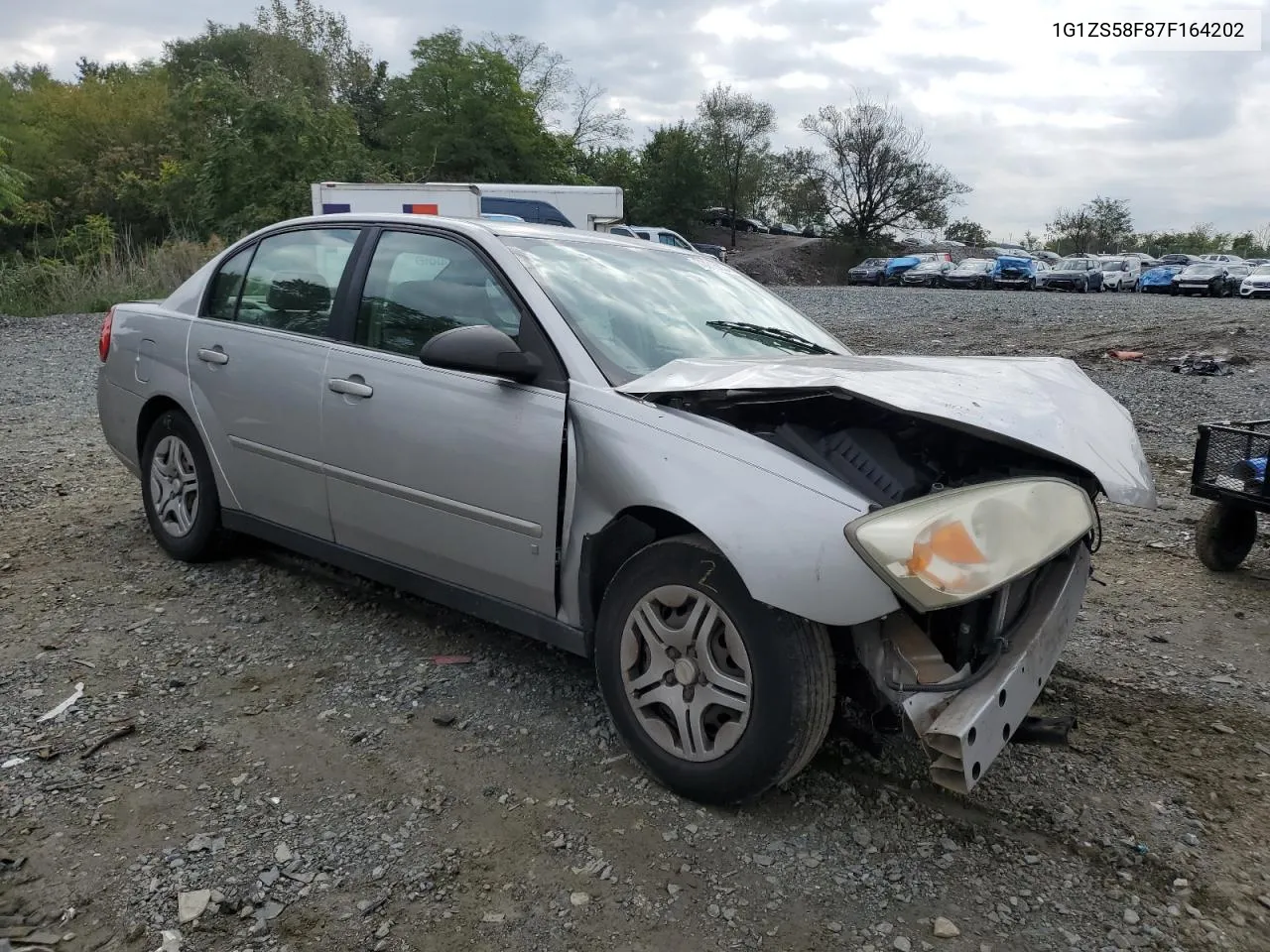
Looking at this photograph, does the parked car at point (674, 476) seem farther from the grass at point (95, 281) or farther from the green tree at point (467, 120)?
the green tree at point (467, 120)

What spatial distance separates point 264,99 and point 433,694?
30.5m

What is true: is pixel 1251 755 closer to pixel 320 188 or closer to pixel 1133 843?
pixel 1133 843

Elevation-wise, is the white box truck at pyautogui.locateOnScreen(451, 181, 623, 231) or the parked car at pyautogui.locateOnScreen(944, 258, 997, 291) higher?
the white box truck at pyautogui.locateOnScreen(451, 181, 623, 231)

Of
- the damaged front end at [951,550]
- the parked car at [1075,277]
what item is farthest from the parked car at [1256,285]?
the damaged front end at [951,550]

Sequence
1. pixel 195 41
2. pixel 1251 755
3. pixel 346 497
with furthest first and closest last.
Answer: pixel 195 41, pixel 346 497, pixel 1251 755

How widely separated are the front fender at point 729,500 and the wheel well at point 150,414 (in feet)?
8.34

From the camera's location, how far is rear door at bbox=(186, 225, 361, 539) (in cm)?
383

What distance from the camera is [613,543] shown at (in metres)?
2.98

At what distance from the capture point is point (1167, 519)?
18.9 ft

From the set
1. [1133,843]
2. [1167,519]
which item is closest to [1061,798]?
[1133,843]

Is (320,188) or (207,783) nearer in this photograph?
(207,783)

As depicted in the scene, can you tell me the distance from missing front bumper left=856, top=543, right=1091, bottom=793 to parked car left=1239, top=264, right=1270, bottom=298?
1216 inches

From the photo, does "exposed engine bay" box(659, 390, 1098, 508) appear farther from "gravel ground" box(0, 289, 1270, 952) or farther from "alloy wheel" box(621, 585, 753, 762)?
"gravel ground" box(0, 289, 1270, 952)

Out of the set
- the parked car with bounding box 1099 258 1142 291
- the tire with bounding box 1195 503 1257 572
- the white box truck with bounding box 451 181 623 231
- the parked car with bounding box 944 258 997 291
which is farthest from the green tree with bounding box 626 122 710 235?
the tire with bounding box 1195 503 1257 572
